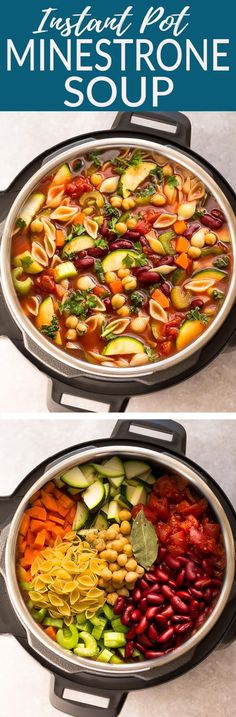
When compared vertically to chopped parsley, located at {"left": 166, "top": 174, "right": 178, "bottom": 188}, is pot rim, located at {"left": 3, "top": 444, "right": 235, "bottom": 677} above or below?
below

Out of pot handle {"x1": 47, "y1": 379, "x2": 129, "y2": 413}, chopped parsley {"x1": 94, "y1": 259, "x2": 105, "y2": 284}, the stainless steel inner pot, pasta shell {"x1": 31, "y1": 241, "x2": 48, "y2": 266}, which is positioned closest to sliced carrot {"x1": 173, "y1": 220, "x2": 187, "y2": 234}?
the stainless steel inner pot

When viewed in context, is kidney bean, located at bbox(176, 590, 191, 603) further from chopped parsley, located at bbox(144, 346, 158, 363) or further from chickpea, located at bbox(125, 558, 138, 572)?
chopped parsley, located at bbox(144, 346, 158, 363)

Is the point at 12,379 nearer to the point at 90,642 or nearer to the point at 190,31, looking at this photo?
the point at 90,642

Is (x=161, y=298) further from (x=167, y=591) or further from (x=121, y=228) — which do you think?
(x=167, y=591)

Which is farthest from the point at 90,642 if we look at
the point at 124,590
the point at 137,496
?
the point at 137,496

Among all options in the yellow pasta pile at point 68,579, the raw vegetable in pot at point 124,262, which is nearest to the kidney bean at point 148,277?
the raw vegetable in pot at point 124,262

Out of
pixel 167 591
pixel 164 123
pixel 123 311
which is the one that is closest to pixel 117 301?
pixel 123 311

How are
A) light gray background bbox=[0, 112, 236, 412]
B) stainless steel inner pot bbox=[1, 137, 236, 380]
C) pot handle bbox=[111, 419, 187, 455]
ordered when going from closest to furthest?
Answer: stainless steel inner pot bbox=[1, 137, 236, 380] < pot handle bbox=[111, 419, 187, 455] < light gray background bbox=[0, 112, 236, 412]
